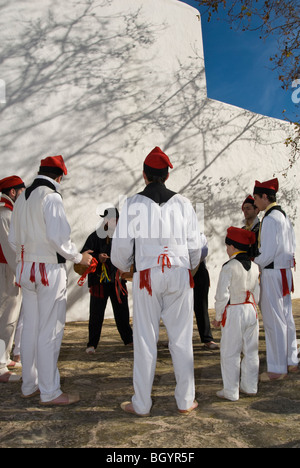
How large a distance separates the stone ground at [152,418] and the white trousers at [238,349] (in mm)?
129

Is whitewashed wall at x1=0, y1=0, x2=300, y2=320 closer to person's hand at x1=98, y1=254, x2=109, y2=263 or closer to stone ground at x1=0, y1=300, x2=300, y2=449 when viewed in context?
person's hand at x1=98, y1=254, x2=109, y2=263

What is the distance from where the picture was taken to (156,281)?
3.19m

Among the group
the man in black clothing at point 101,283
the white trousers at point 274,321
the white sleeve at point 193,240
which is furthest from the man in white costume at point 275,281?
the man in black clothing at point 101,283

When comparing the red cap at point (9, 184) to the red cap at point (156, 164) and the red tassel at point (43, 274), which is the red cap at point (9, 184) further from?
the red cap at point (156, 164)

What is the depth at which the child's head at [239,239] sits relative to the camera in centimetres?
376

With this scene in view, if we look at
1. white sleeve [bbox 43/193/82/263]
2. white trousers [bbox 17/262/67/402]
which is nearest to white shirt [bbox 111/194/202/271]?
white sleeve [bbox 43/193/82/263]

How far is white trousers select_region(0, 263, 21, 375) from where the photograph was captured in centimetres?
429

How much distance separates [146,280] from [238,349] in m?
1.08

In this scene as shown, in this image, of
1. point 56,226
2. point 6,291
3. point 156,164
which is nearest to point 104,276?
point 6,291

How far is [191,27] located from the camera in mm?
9156

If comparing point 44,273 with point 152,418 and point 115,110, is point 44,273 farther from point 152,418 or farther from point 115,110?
point 115,110

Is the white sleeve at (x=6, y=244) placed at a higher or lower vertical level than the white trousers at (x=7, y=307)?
higher

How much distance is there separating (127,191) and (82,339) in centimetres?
318
